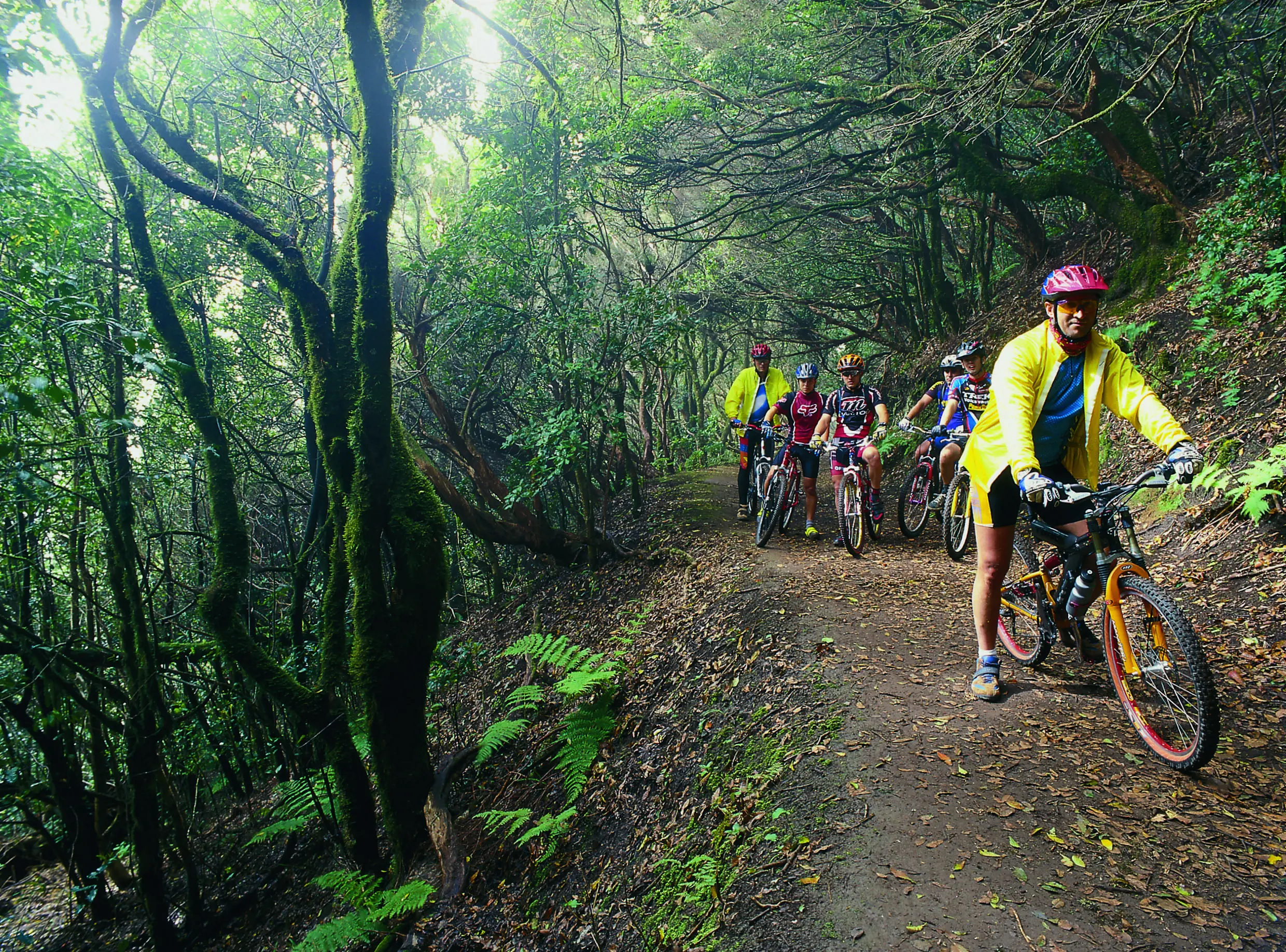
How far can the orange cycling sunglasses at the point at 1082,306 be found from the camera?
354 centimetres

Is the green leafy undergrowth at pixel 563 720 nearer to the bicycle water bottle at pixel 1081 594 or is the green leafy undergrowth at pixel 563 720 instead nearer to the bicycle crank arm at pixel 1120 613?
the bicycle water bottle at pixel 1081 594

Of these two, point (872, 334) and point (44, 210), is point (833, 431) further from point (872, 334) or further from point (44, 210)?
point (872, 334)

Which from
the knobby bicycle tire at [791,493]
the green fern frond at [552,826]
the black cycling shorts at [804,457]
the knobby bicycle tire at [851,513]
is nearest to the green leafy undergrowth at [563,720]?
the green fern frond at [552,826]

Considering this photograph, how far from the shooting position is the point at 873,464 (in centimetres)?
820

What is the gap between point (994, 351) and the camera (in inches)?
509

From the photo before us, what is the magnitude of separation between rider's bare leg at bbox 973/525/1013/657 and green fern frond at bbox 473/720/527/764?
13.5 ft

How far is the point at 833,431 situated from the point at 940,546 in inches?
79.5

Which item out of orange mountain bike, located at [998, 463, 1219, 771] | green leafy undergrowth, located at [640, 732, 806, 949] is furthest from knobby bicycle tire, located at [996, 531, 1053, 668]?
green leafy undergrowth, located at [640, 732, 806, 949]

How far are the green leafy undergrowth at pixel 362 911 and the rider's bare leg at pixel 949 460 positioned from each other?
22.7ft

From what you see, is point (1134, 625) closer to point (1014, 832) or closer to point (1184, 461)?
point (1184, 461)

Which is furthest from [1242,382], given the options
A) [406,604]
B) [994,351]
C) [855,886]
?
[406,604]

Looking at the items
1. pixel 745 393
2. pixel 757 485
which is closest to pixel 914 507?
pixel 757 485

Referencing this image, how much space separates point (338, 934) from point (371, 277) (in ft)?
16.6

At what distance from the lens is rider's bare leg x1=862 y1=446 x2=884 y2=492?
8117 mm
